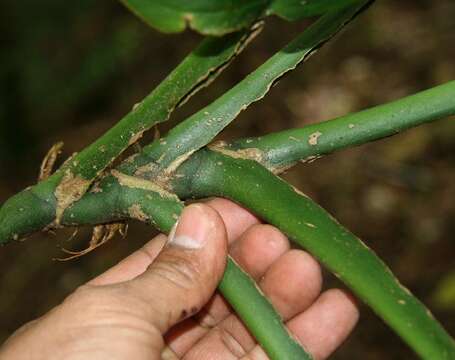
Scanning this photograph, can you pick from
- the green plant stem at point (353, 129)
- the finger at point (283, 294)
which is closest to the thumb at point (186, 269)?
the green plant stem at point (353, 129)

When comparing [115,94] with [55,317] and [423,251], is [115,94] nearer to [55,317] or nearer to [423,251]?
[423,251]

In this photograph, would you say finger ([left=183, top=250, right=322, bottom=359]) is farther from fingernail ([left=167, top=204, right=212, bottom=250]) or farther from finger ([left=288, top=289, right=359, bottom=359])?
fingernail ([left=167, top=204, right=212, bottom=250])

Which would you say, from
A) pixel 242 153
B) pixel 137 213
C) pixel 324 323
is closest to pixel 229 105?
pixel 242 153

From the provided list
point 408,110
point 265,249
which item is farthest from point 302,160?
point 265,249

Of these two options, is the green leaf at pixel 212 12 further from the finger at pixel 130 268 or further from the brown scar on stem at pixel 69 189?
the finger at pixel 130 268

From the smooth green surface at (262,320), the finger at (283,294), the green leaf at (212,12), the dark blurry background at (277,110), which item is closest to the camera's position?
the green leaf at (212,12)

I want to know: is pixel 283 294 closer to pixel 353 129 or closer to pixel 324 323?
pixel 324 323

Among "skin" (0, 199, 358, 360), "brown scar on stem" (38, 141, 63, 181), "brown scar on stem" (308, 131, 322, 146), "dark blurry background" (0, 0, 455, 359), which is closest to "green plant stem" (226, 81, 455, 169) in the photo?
"brown scar on stem" (308, 131, 322, 146)
